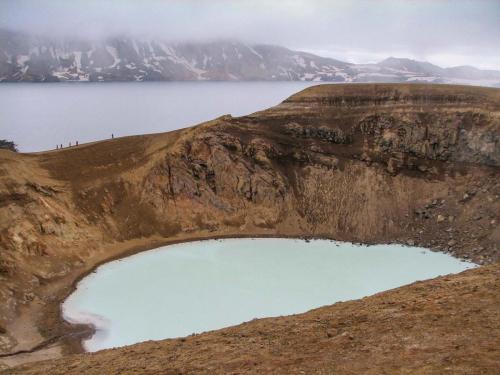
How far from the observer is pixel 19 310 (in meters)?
25.9

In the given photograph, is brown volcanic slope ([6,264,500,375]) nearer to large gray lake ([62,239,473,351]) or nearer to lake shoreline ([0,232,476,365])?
lake shoreline ([0,232,476,365])

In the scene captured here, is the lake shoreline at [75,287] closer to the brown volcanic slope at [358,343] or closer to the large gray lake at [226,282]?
the large gray lake at [226,282]

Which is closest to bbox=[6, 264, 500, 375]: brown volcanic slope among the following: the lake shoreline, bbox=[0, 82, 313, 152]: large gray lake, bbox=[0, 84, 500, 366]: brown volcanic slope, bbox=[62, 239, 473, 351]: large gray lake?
the lake shoreline

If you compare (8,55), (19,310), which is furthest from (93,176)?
(8,55)

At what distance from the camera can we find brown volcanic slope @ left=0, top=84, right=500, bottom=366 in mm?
33969

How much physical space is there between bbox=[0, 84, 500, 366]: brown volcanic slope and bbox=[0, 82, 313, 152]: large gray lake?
109 ft

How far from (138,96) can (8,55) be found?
89757 mm

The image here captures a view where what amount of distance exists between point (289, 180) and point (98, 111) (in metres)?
68.4

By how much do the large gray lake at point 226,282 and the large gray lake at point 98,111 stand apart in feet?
139

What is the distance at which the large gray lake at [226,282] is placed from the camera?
23.3 m

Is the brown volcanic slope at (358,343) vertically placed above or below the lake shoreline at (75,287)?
above

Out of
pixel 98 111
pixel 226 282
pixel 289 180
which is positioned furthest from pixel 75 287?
pixel 98 111

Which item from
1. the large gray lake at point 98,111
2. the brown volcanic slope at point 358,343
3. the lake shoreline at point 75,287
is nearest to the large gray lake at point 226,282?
the lake shoreline at point 75,287

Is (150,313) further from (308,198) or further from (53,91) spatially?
(53,91)
